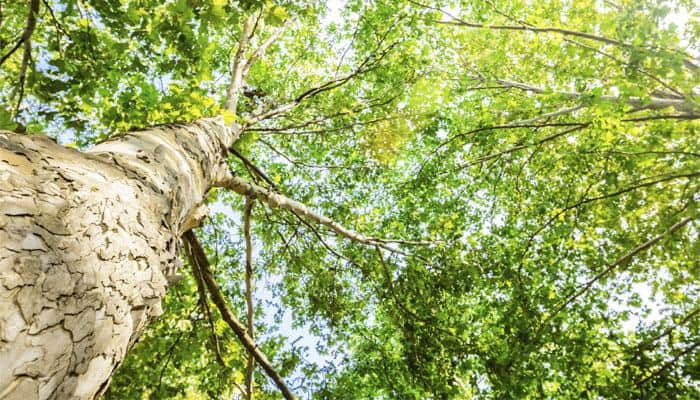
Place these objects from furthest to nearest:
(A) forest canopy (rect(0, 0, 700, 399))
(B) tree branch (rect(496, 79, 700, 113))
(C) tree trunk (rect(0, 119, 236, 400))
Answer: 1. (B) tree branch (rect(496, 79, 700, 113))
2. (A) forest canopy (rect(0, 0, 700, 399))
3. (C) tree trunk (rect(0, 119, 236, 400))

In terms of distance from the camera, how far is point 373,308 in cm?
630

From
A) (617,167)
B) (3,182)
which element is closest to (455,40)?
(617,167)

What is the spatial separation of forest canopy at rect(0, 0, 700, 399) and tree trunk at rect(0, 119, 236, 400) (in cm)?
183

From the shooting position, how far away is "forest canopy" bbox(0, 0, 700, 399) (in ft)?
11.8

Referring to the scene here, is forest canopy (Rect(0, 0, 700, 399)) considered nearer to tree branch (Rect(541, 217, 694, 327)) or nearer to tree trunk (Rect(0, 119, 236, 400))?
tree branch (Rect(541, 217, 694, 327))

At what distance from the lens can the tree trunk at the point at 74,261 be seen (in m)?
0.79

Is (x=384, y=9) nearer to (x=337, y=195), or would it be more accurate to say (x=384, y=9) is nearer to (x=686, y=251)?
(x=337, y=195)

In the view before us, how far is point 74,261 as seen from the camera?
38.6 inches

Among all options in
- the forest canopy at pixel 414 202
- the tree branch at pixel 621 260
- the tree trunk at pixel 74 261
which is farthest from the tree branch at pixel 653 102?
the tree trunk at pixel 74 261

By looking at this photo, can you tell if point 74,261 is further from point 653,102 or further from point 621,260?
point 653,102

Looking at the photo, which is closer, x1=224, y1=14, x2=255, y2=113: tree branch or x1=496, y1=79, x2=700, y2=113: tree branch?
x1=224, y1=14, x2=255, y2=113: tree branch

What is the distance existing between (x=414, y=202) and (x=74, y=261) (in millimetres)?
5860

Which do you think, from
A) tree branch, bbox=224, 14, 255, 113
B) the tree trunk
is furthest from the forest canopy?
the tree trunk

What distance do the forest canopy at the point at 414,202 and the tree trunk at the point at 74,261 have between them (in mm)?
1830
